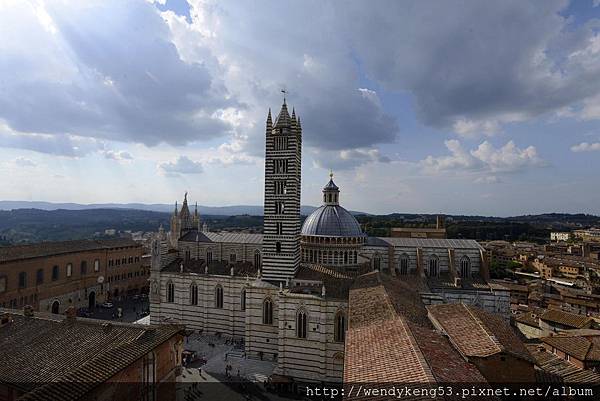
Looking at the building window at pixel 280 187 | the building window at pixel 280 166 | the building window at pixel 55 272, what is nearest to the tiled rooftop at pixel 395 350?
the building window at pixel 280 187

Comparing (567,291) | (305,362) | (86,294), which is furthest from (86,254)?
(567,291)

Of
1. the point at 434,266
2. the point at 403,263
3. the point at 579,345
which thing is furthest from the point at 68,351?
the point at 434,266

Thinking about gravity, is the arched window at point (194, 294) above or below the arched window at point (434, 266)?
below

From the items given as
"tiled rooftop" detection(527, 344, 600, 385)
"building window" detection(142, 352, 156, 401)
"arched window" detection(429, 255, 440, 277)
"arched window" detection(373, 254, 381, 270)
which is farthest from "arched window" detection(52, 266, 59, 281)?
"tiled rooftop" detection(527, 344, 600, 385)

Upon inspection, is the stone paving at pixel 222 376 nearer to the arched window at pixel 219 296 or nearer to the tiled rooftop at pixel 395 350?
the arched window at pixel 219 296

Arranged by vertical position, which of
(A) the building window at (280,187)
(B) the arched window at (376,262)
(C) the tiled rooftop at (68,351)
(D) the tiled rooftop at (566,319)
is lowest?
(D) the tiled rooftop at (566,319)

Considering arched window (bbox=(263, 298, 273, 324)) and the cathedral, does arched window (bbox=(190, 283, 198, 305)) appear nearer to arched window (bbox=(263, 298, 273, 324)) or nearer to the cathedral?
the cathedral
